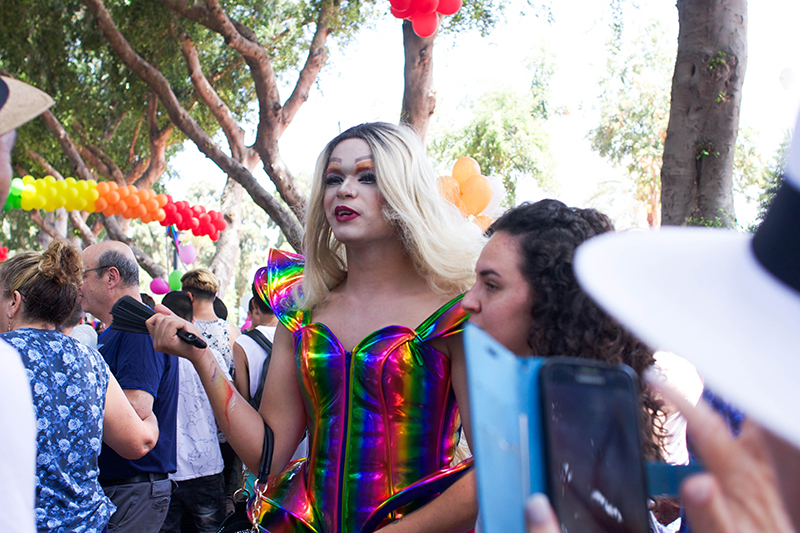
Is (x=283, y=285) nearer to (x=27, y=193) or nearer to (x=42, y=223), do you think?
(x=27, y=193)

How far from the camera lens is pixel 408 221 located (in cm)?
195

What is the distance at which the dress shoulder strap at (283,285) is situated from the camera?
2080mm

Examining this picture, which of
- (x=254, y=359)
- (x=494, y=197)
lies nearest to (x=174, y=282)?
(x=494, y=197)

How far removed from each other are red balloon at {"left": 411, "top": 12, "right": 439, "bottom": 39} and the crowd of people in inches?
120

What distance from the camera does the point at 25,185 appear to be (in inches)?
369

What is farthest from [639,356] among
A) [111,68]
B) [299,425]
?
[111,68]

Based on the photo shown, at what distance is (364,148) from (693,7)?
2.97 meters

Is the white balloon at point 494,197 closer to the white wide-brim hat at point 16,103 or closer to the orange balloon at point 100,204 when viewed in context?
the white wide-brim hat at point 16,103

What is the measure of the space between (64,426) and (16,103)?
5.34ft

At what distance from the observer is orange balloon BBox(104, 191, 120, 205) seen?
9805 millimetres

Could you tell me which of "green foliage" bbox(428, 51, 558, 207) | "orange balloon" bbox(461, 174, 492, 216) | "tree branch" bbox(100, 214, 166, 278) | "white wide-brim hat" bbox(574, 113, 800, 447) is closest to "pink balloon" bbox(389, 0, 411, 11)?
"orange balloon" bbox(461, 174, 492, 216)

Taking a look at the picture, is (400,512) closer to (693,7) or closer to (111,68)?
(693,7)

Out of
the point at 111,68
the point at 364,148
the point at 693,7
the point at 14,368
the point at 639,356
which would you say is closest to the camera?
the point at 14,368

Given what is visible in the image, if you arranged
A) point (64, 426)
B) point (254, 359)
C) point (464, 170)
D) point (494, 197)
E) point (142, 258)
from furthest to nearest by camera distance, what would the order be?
point (142, 258)
point (494, 197)
point (464, 170)
point (254, 359)
point (64, 426)
